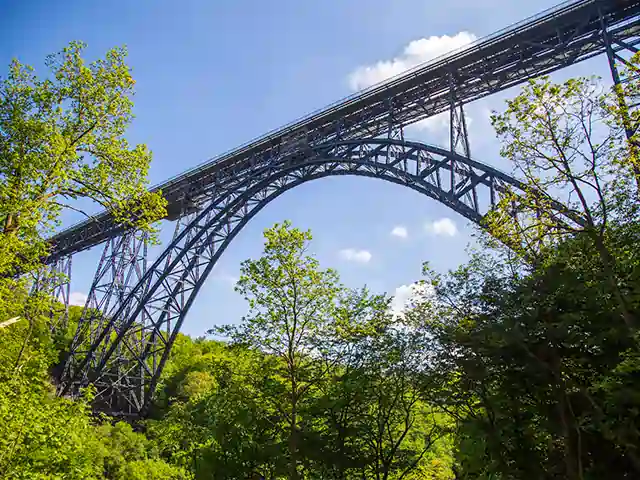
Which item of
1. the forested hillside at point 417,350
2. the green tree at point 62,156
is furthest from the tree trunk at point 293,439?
the green tree at point 62,156

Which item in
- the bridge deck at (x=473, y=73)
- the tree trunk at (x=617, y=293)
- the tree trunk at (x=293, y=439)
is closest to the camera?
the tree trunk at (x=617, y=293)

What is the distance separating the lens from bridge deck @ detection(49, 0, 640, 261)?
497 inches

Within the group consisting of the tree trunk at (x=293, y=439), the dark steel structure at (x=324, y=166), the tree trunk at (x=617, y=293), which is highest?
the dark steel structure at (x=324, y=166)

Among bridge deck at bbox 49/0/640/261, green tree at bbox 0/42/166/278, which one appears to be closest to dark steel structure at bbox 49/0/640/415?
bridge deck at bbox 49/0/640/261

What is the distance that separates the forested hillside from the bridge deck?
292cm

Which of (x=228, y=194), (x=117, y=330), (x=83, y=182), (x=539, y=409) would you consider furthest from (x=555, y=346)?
(x=117, y=330)

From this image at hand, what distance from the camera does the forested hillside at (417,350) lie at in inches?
265

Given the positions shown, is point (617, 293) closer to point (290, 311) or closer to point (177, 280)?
point (290, 311)

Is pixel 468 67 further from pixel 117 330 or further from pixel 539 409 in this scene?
pixel 117 330

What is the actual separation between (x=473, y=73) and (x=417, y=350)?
968 centimetres

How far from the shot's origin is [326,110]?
1881 centimetres

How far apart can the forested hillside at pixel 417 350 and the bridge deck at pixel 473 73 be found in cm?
292

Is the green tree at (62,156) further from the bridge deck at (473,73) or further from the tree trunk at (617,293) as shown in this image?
the tree trunk at (617,293)

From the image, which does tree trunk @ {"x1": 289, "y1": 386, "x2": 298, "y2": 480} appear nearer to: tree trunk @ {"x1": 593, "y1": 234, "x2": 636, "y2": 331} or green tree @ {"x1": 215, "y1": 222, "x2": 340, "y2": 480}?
green tree @ {"x1": 215, "y1": 222, "x2": 340, "y2": 480}
